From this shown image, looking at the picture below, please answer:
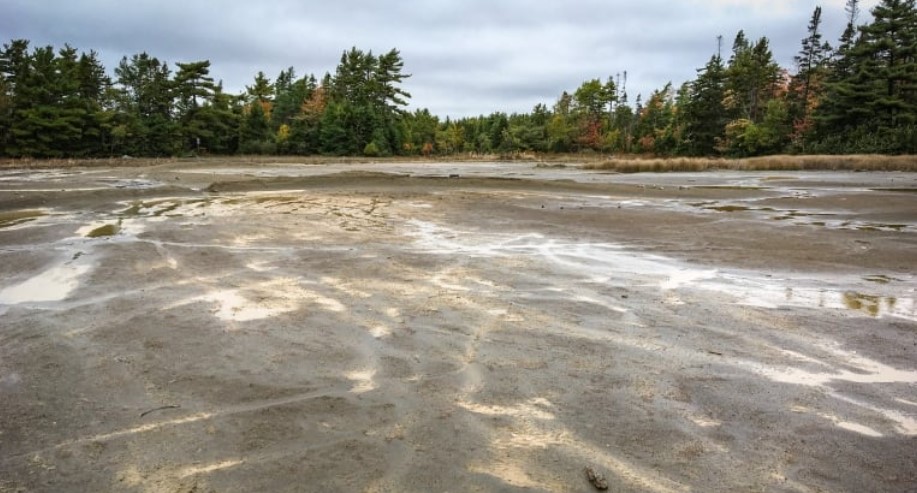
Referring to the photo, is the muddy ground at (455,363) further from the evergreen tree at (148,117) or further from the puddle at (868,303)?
the evergreen tree at (148,117)

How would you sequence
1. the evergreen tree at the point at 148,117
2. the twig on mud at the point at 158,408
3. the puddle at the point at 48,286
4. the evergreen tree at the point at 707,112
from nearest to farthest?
the twig on mud at the point at 158,408
the puddle at the point at 48,286
the evergreen tree at the point at 148,117
the evergreen tree at the point at 707,112

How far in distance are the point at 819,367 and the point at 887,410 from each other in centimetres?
75

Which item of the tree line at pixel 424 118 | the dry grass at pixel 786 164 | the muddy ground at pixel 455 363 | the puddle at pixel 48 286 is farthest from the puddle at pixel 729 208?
the tree line at pixel 424 118

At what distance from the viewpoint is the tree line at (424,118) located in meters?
48.4

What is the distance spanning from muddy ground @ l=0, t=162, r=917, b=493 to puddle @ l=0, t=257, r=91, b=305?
6 centimetres

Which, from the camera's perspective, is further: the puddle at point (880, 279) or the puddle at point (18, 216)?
the puddle at point (18, 216)

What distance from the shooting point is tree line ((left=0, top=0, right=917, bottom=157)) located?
4844 centimetres

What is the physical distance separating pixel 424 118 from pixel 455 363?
328 ft

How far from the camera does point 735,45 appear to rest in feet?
291

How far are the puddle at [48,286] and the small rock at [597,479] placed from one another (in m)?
6.03

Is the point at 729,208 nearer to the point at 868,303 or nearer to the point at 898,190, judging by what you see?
the point at 898,190

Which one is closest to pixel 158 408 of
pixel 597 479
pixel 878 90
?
pixel 597 479

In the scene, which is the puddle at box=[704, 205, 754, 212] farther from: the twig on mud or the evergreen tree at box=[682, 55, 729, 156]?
the evergreen tree at box=[682, 55, 729, 156]

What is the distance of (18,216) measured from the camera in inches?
531
